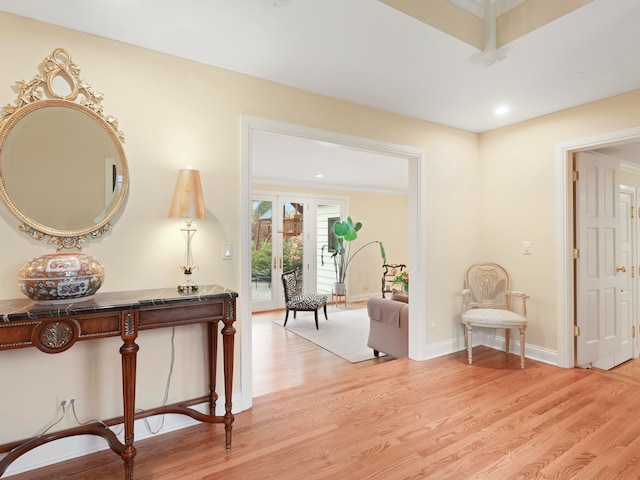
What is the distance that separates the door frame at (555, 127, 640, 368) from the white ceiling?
21.9 inches

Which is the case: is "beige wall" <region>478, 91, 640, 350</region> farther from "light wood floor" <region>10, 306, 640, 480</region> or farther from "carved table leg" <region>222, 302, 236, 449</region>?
"carved table leg" <region>222, 302, 236, 449</region>

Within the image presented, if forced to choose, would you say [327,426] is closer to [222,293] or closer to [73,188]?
[222,293]

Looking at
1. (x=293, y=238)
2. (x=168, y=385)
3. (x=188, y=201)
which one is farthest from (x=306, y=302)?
(x=188, y=201)

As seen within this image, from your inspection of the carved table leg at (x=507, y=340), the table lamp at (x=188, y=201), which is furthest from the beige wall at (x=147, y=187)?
the carved table leg at (x=507, y=340)

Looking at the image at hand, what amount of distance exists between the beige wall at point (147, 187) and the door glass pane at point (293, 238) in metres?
3.94

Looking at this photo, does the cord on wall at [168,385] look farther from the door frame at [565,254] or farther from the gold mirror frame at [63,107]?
the door frame at [565,254]

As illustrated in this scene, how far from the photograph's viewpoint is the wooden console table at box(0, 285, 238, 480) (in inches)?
60.1

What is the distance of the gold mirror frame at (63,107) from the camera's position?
1.78 meters

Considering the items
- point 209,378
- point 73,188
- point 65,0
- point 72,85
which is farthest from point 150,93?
point 209,378

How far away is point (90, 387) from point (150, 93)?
1.79 meters

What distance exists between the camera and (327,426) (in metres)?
2.26

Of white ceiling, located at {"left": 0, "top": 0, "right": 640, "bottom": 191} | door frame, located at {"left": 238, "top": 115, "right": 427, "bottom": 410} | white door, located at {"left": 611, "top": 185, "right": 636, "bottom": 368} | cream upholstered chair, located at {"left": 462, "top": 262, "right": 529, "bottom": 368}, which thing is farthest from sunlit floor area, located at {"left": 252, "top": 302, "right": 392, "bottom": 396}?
white door, located at {"left": 611, "top": 185, "right": 636, "bottom": 368}

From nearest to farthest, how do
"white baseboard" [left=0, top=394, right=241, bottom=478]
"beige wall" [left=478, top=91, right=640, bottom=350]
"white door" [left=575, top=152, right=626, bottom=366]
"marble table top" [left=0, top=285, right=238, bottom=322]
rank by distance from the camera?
"marble table top" [left=0, top=285, right=238, bottom=322], "white baseboard" [left=0, top=394, right=241, bottom=478], "beige wall" [left=478, top=91, right=640, bottom=350], "white door" [left=575, top=152, right=626, bottom=366]

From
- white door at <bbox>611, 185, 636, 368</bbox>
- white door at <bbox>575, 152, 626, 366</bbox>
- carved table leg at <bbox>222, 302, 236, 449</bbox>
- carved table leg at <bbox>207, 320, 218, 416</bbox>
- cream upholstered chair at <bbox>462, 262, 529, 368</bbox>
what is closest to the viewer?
carved table leg at <bbox>222, 302, 236, 449</bbox>
